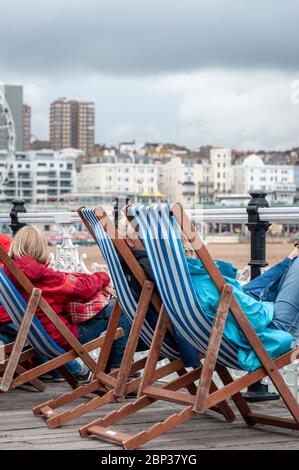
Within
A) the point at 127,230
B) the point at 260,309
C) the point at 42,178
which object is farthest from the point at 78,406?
the point at 42,178

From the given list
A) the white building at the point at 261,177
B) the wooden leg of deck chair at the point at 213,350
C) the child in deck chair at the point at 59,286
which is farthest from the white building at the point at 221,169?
the wooden leg of deck chair at the point at 213,350

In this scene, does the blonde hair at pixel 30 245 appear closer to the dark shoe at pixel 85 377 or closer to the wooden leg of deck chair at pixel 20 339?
the wooden leg of deck chair at pixel 20 339

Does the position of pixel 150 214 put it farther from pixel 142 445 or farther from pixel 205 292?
pixel 142 445

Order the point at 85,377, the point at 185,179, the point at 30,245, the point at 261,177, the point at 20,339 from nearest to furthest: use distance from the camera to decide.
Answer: the point at 20,339 < the point at 30,245 < the point at 85,377 < the point at 261,177 < the point at 185,179

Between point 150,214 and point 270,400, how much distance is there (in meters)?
1.53

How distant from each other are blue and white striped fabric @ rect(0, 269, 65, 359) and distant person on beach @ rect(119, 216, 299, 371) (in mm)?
695

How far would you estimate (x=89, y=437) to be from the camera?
3811mm

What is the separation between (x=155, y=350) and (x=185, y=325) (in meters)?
0.21

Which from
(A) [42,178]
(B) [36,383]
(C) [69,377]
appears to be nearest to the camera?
(C) [69,377]

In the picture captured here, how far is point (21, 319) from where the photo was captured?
4.62m

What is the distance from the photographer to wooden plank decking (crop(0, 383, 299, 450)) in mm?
3676

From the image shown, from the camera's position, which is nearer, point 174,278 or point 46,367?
point 174,278

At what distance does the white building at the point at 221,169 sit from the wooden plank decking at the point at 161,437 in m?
147

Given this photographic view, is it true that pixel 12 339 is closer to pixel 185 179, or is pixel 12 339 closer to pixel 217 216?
pixel 217 216
